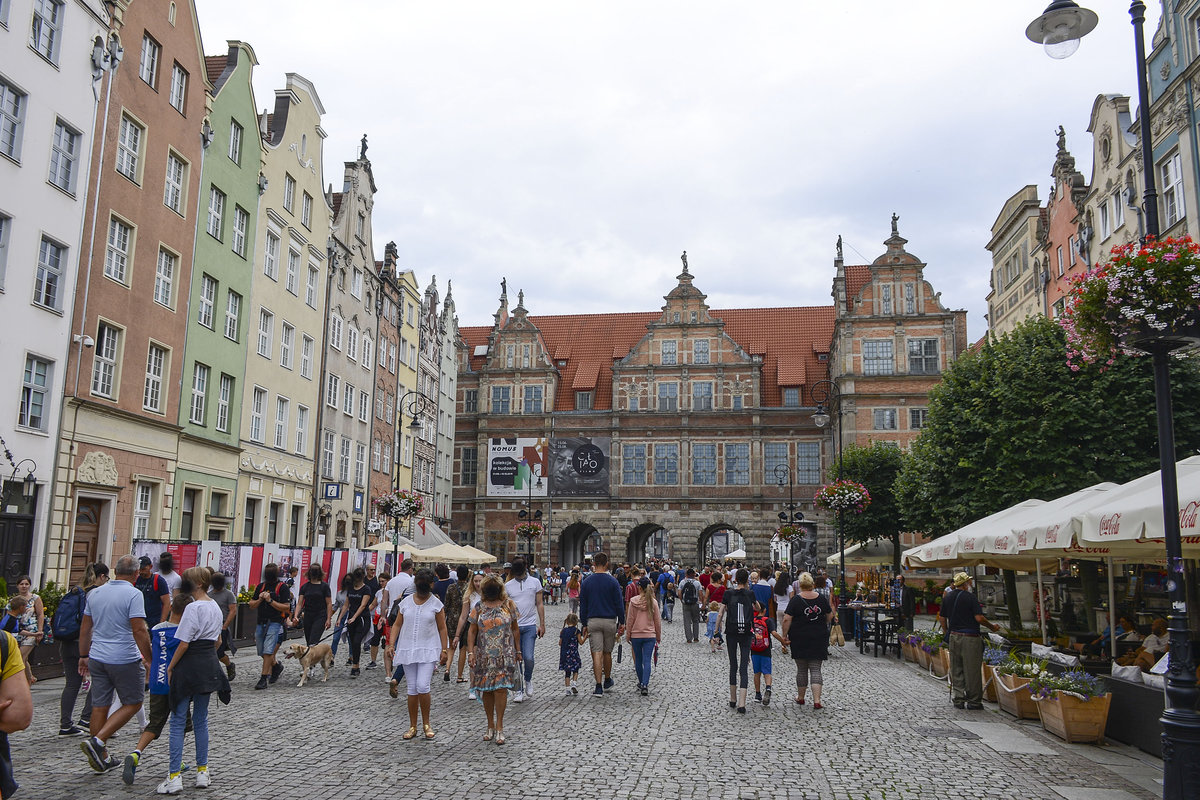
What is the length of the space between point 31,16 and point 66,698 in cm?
1466

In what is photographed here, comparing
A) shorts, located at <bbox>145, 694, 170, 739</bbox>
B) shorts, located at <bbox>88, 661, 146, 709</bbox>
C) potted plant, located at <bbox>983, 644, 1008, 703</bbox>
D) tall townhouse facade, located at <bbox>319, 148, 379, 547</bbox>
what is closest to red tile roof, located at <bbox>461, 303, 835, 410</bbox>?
tall townhouse facade, located at <bbox>319, 148, 379, 547</bbox>

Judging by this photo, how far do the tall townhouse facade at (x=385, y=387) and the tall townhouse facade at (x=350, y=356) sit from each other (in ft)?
1.77

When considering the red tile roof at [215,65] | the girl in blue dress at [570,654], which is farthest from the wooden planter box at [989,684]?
the red tile roof at [215,65]

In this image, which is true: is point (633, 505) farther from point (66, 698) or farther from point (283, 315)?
point (66, 698)

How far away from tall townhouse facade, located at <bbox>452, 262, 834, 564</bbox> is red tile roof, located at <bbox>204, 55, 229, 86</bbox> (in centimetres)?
2917

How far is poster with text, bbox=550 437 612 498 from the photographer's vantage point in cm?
5350

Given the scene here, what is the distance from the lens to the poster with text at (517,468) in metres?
54.0

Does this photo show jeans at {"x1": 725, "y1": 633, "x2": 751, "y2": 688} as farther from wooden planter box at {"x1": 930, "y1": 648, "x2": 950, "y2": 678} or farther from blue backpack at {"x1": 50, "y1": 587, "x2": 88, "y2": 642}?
blue backpack at {"x1": 50, "y1": 587, "x2": 88, "y2": 642}

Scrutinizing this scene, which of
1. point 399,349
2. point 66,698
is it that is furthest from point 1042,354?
point 399,349

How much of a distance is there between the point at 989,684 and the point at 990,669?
0.32 m

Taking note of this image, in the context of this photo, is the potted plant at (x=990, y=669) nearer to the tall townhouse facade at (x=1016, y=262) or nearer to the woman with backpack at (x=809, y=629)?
the woman with backpack at (x=809, y=629)

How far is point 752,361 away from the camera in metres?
53.3

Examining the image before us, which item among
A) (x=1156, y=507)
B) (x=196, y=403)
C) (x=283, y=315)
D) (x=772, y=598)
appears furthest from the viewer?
(x=283, y=315)

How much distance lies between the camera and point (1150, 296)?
8250mm
